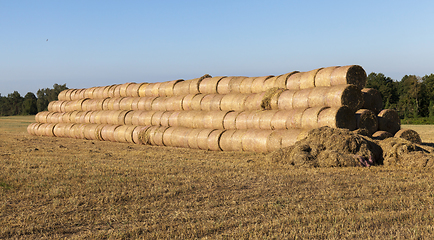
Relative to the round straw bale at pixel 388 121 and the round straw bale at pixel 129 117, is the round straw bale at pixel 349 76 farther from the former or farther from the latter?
the round straw bale at pixel 129 117

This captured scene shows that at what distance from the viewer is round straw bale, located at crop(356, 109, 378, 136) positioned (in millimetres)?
12750

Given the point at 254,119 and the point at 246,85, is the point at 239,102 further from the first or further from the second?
the point at 254,119

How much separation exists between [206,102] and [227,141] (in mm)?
2797

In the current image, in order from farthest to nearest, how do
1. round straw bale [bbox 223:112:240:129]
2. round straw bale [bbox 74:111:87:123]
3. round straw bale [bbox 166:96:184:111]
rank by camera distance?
1. round straw bale [bbox 74:111:87:123]
2. round straw bale [bbox 166:96:184:111]
3. round straw bale [bbox 223:112:240:129]

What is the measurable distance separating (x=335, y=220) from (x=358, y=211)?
0.67 metres

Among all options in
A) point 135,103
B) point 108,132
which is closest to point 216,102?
point 135,103

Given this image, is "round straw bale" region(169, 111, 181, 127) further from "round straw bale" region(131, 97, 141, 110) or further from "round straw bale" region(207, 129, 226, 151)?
"round straw bale" region(131, 97, 141, 110)

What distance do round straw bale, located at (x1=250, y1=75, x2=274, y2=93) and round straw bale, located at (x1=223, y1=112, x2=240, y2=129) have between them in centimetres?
126

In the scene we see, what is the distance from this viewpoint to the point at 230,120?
15.5m

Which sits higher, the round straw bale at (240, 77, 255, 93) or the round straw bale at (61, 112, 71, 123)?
the round straw bale at (240, 77, 255, 93)

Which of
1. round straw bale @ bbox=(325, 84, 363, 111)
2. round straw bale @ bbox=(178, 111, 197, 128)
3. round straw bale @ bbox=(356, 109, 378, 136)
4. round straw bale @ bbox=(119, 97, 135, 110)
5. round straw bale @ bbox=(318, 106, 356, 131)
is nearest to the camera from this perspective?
round straw bale @ bbox=(318, 106, 356, 131)

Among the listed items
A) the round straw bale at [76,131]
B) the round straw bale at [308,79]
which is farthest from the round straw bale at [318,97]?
the round straw bale at [76,131]

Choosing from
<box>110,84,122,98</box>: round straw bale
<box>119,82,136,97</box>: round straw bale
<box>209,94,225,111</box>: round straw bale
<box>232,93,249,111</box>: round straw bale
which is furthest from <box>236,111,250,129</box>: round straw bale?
<box>110,84,122,98</box>: round straw bale


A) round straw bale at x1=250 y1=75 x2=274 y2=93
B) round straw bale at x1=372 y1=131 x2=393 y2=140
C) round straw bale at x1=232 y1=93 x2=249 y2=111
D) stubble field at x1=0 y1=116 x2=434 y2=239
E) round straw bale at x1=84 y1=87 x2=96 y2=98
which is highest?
round straw bale at x1=84 y1=87 x2=96 y2=98
